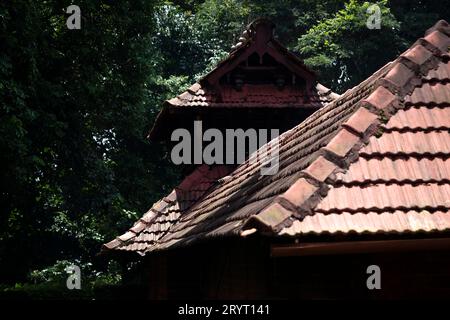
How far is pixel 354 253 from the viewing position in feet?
15.4

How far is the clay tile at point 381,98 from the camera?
5.44 metres

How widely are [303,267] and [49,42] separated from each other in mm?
13555

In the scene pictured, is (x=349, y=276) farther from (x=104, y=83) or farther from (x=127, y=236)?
(x=104, y=83)

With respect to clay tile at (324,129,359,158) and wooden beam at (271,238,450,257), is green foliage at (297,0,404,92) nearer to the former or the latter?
clay tile at (324,129,359,158)

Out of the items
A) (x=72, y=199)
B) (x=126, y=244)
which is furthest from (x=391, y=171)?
(x=72, y=199)

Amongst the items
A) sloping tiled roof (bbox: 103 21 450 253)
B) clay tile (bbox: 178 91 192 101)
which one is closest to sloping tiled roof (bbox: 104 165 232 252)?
clay tile (bbox: 178 91 192 101)

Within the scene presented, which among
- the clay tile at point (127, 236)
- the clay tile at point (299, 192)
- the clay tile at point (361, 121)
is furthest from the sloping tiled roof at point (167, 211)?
the clay tile at point (299, 192)

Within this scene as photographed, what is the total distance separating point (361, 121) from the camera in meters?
5.22

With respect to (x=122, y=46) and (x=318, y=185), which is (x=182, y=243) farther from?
(x=122, y=46)

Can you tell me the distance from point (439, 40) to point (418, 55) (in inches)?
14.0

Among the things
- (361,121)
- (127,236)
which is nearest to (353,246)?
(361,121)

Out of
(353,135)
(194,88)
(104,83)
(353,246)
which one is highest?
(104,83)

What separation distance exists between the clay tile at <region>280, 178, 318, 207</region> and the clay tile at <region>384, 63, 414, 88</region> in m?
1.67

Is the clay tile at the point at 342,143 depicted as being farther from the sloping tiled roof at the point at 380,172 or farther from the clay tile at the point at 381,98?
the clay tile at the point at 381,98
